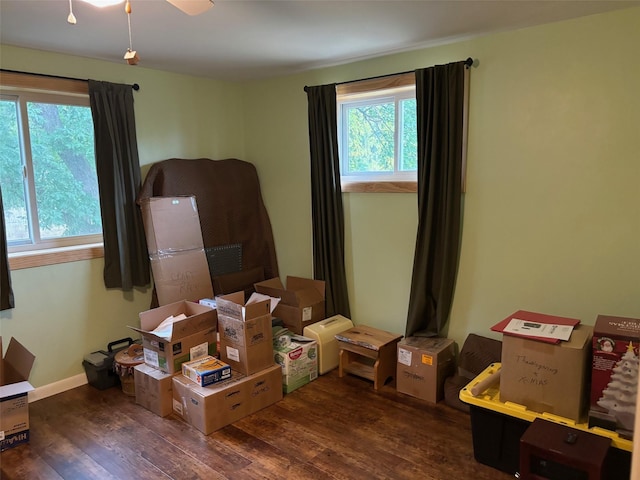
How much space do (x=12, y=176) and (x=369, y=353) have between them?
8.77 feet

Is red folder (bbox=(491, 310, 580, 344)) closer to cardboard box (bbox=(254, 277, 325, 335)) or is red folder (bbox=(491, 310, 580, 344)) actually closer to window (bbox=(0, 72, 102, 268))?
cardboard box (bbox=(254, 277, 325, 335))

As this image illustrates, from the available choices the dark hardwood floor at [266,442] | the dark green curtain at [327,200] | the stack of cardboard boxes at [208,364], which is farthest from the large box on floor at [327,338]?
the stack of cardboard boxes at [208,364]

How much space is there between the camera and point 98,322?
333cm

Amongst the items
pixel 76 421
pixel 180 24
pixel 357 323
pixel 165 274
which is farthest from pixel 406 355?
pixel 180 24

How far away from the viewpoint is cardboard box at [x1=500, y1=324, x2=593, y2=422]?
206cm

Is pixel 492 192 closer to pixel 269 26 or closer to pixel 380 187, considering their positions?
pixel 380 187

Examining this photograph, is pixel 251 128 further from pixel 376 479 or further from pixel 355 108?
pixel 376 479

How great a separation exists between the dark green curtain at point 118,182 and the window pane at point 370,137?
1657 mm

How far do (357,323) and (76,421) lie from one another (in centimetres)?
207

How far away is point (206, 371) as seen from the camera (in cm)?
269

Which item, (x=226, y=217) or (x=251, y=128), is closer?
(x=226, y=217)

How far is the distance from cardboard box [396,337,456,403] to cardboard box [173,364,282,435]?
85 centimetres

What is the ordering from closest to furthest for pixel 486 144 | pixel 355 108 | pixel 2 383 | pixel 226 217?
1. pixel 2 383
2. pixel 486 144
3. pixel 355 108
4. pixel 226 217

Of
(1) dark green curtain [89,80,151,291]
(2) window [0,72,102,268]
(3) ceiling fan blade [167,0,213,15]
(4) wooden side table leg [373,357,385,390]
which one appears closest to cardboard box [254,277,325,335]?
(4) wooden side table leg [373,357,385,390]
